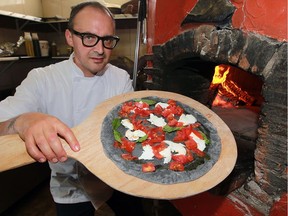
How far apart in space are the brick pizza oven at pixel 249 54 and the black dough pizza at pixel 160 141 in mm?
360

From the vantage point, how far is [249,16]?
1221mm

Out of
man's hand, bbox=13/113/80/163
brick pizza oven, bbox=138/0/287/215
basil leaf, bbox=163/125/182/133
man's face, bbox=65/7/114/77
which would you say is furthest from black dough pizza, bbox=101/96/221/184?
man's face, bbox=65/7/114/77

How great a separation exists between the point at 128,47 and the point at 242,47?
3.12 meters

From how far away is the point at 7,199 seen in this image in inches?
95.0

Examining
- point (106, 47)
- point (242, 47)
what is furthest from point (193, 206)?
point (106, 47)

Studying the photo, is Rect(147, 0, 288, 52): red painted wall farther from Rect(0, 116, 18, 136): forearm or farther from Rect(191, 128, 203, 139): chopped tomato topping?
Rect(0, 116, 18, 136): forearm

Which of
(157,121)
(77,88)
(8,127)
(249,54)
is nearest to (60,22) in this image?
(77,88)

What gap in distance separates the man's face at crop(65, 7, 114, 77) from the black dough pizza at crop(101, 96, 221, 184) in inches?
18.2

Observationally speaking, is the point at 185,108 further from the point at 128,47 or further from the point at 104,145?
the point at 128,47

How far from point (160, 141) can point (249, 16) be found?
33.9 inches

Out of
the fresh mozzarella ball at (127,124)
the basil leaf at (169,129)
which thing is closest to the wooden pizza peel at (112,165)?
the fresh mozzarella ball at (127,124)

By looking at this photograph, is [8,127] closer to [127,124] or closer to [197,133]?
[127,124]

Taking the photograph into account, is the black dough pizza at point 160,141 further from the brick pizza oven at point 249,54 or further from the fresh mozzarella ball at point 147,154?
the brick pizza oven at point 249,54

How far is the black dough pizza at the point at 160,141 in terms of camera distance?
961mm
